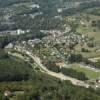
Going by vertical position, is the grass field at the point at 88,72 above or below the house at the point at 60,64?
above

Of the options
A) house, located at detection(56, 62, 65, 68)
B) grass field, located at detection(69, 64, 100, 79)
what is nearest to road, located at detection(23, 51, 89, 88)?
house, located at detection(56, 62, 65, 68)

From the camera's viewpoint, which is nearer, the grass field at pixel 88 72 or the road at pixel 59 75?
the road at pixel 59 75

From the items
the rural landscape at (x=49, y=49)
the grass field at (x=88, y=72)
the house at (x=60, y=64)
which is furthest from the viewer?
the house at (x=60, y=64)

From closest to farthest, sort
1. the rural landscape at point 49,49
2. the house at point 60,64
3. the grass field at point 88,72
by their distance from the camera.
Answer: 1. the rural landscape at point 49,49
2. the grass field at point 88,72
3. the house at point 60,64

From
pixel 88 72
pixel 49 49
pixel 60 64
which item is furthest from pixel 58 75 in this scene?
pixel 49 49

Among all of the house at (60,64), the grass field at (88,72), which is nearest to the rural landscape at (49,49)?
the grass field at (88,72)

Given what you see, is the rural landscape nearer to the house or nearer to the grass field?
the grass field

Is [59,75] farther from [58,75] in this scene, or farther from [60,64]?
[60,64]

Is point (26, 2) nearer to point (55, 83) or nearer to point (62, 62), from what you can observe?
point (62, 62)

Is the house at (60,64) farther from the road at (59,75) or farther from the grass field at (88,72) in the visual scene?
the road at (59,75)
